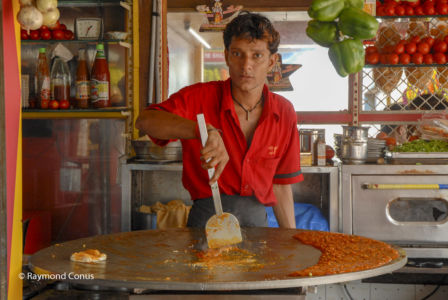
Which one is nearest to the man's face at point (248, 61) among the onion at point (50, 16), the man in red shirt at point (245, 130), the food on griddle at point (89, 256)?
the man in red shirt at point (245, 130)

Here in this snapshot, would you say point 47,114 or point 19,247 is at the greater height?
point 47,114

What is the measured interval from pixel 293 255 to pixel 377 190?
2000 mm

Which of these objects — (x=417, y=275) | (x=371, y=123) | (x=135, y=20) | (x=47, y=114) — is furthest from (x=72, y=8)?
(x=417, y=275)

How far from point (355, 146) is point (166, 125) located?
1964 mm

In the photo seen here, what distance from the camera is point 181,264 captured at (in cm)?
162

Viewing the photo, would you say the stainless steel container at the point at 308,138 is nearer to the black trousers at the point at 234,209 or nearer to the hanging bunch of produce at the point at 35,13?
the black trousers at the point at 234,209


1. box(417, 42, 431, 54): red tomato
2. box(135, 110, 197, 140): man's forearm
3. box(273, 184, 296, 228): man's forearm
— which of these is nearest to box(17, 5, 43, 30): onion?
box(135, 110, 197, 140): man's forearm

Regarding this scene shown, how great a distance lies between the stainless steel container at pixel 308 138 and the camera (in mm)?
3625

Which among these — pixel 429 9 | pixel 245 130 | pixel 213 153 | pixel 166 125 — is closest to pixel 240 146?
pixel 245 130

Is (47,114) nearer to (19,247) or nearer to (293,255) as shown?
(19,247)

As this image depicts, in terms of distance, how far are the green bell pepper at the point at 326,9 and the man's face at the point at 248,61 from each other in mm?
820

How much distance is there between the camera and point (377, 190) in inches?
141

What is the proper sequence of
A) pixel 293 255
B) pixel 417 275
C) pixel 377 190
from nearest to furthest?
1. pixel 293 255
2. pixel 377 190
3. pixel 417 275

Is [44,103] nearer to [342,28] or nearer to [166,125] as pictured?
[166,125]
